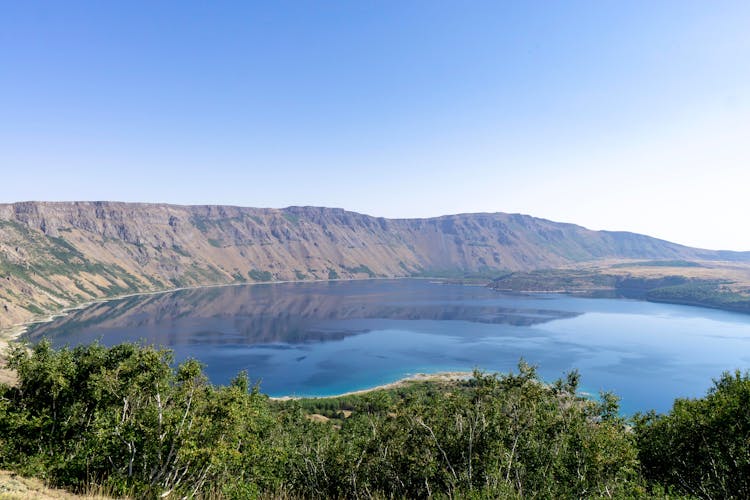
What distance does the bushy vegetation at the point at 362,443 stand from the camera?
23188mm

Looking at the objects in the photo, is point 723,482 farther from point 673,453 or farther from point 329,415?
→ point 329,415

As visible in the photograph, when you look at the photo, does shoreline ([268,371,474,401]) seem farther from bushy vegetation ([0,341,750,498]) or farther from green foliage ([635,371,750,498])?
green foliage ([635,371,750,498])

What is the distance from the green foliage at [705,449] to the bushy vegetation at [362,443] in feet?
0.37

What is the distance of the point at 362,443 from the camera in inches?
1380

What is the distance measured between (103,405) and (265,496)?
13.9 metres

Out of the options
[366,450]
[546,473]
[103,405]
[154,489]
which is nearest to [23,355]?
[103,405]

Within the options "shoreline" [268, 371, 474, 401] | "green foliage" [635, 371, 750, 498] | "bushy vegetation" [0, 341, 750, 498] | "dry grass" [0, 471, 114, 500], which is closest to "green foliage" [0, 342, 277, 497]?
"bushy vegetation" [0, 341, 750, 498]

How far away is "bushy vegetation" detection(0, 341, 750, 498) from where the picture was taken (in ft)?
76.1

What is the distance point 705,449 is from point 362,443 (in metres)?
26.9

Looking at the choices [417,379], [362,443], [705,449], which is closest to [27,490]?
[362,443]

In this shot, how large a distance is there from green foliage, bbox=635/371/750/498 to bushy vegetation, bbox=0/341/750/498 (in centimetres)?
11

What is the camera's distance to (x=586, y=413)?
29.3m

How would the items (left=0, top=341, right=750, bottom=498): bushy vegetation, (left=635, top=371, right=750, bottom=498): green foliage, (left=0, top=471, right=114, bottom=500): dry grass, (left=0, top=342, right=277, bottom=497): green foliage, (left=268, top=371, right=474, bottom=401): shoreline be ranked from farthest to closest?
(left=268, top=371, right=474, bottom=401): shoreline < (left=635, top=371, right=750, bottom=498): green foliage < (left=0, top=341, right=750, bottom=498): bushy vegetation < (left=0, top=342, right=277, bottom=497): green foliage < (left=0, top=471, right=114, bottom=500): dry grass

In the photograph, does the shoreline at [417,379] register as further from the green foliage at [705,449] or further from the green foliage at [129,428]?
the green foliage at [129,428]
